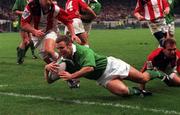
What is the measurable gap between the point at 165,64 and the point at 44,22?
7.27ft

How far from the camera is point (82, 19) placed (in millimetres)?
11875

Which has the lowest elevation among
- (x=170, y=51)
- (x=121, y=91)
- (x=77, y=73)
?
(x=121, y=91)

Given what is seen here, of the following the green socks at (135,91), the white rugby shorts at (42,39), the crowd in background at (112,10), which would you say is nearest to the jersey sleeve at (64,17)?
the white rugby shorts at (42,39)

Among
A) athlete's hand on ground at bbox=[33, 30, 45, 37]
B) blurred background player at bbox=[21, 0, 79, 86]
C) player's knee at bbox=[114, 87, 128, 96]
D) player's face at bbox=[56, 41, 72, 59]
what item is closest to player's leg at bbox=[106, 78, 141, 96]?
player's knee at bbox=[114, 87, 128, 96]

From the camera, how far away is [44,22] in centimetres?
887

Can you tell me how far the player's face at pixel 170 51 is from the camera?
7.69 meters

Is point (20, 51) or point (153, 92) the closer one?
point (153, 92)

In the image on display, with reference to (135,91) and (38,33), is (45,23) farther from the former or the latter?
(135,91)

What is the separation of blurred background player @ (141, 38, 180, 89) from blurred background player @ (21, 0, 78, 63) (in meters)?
1.35

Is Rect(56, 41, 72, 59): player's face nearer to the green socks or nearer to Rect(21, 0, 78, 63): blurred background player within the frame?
the green socks

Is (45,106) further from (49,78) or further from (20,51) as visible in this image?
(20,51)

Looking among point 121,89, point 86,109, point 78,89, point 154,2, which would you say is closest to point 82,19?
point 154,2

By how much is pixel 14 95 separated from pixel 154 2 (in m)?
5.04

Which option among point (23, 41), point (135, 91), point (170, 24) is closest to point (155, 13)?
point (170, 24)
